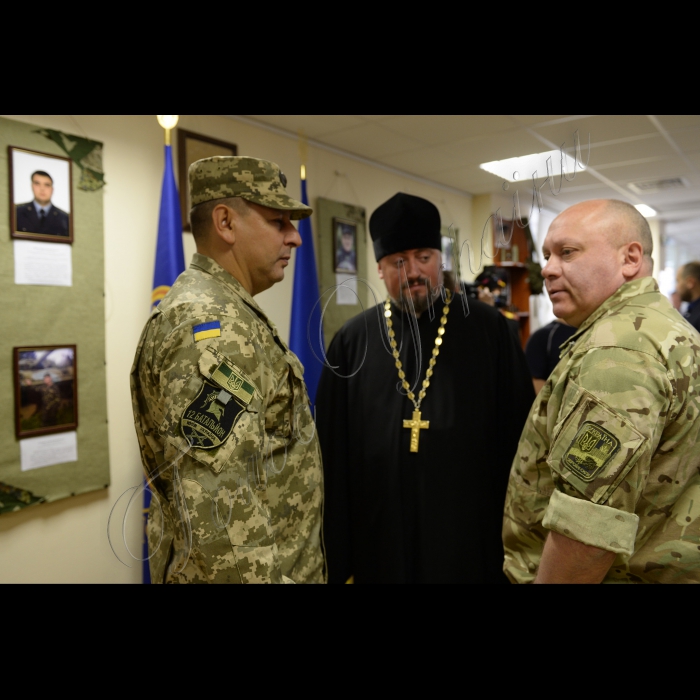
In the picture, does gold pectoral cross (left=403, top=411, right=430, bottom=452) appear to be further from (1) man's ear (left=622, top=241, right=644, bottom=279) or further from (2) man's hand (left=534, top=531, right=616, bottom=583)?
(1) man's ear (left=622, top=241, right=644, bottom=279)

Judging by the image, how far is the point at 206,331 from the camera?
86 cm

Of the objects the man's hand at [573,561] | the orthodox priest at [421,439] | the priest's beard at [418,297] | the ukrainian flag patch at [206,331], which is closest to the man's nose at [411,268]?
the priest's beard at [418,297]

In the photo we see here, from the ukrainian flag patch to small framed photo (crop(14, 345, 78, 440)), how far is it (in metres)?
0.34

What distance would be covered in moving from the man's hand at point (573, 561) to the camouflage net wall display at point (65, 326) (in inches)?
35.1

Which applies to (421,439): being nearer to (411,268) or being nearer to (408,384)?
(408,384)

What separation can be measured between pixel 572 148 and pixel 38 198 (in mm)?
1120

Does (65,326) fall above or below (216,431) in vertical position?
above

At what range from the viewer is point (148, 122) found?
133 cm

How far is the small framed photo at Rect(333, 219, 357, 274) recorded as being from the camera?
1214mm

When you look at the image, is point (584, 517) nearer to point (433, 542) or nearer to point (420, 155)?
point (433, 542)

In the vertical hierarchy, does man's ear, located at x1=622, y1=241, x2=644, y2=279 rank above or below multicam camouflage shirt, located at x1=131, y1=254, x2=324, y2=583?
above

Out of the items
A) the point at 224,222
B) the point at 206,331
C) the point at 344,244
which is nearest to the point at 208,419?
the point at 206,331

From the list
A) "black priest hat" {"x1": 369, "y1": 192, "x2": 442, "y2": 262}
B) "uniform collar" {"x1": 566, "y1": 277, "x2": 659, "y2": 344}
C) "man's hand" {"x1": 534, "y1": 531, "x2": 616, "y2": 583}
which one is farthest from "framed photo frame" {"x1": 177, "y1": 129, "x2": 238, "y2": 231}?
"man's hand" {"x1": 534, "y1": 531, "x2": 616, "y2": 583}
